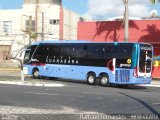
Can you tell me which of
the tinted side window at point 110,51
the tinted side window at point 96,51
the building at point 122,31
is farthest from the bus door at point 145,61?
the building at point 122,31

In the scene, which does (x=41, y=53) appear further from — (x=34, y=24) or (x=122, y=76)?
(x=34, y=24)

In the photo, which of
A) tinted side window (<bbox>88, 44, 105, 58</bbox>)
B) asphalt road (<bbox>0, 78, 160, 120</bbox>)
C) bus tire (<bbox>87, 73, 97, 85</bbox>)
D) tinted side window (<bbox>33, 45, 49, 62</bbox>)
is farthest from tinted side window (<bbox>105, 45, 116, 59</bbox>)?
asphalt road (<bbox>0, 78, 160, 120</bbox>)

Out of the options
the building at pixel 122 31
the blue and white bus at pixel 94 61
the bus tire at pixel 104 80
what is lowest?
the bus tire at pixel 104 80

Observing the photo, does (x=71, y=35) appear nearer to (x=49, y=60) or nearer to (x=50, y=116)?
(x=49, y=60)

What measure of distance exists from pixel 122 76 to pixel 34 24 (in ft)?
95.1

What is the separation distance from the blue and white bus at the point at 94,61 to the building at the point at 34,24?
19.2 meters

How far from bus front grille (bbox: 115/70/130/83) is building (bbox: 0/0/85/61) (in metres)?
26.1

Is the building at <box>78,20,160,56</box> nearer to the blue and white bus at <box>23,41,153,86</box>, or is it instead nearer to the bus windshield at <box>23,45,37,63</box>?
the bus windshield at <box>23,45,37,63</box>

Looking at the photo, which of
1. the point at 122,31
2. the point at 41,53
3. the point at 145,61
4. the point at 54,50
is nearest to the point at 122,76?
the point at 145,61

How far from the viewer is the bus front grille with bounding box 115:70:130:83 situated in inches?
1172

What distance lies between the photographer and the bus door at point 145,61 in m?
29.9

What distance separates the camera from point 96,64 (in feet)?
104

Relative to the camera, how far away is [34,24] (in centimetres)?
5719

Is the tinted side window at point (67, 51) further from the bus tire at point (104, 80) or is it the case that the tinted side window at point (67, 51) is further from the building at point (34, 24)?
the building at point (34, 24)
